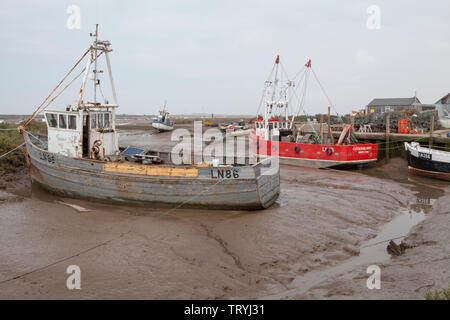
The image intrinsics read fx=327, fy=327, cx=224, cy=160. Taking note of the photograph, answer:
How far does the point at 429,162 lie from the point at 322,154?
19.7 ft

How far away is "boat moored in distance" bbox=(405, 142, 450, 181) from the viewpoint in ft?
56.6

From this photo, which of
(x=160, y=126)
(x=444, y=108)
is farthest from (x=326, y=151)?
(x=160, y=126)

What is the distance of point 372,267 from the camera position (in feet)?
23.6

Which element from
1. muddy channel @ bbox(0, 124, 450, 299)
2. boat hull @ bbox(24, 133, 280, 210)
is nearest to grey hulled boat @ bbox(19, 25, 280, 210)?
boat hull @ bbox(24, 133, 280, 210)

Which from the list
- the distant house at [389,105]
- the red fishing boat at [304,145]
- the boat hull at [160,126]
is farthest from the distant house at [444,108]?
the boat hull at [160,126]

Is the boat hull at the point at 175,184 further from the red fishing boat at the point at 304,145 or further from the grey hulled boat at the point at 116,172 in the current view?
the red fishing boat at the point at 304,145

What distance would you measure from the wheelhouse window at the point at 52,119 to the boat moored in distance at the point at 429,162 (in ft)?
60.9

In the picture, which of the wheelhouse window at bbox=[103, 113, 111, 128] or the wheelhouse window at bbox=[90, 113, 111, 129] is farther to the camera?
the wheelhouse window at bbox=[103, 113, 111, 128]

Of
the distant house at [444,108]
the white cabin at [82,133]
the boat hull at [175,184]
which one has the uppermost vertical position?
the distant house at [444,108]

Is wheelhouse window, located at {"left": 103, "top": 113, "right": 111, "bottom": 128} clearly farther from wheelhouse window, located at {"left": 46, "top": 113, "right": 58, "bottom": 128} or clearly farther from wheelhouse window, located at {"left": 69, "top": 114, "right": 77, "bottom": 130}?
wheelhouse window, located at {"left": 46, "top": 113, "right": 58, "bottom": 128}

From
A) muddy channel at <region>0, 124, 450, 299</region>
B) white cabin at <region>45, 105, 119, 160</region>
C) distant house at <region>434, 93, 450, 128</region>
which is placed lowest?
muddy channel at <region>0, 124, 450, 299</region>

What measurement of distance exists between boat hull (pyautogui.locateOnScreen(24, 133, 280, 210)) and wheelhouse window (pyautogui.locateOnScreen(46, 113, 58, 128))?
1980 mm

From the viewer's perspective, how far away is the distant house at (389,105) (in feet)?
149
